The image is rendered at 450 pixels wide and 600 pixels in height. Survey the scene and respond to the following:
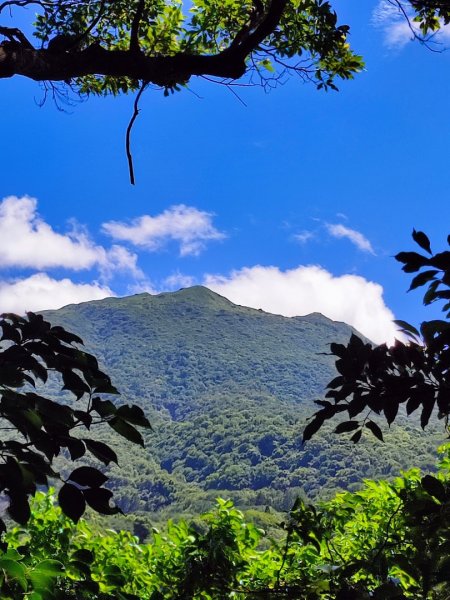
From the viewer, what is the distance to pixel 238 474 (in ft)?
370

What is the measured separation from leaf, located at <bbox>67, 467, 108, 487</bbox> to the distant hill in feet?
258

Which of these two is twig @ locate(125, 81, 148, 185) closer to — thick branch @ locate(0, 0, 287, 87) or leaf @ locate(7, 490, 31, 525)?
thick branch @ locate(0, 0, 287, 87)

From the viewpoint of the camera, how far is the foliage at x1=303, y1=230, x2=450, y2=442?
1.46 meters

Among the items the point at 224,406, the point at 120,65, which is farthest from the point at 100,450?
the point at 224,406

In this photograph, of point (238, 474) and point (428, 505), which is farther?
point (238, 474)

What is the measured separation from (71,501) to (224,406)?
483 feet

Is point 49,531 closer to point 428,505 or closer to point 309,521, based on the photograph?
point 309,521

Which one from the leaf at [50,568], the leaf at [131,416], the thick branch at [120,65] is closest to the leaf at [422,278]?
the leaf at [131,416]

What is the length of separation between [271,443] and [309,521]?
12180 cm

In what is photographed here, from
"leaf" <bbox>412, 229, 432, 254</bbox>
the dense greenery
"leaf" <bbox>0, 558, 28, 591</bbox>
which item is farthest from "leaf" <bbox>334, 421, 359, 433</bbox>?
"leaf" <bbox>0, 558, 28, 591</bbox>

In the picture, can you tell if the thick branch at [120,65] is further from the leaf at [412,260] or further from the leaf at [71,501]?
the leaf at [71,501]

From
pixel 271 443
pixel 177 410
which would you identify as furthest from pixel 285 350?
pixel 271 443

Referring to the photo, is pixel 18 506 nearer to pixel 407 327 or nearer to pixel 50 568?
pixel 50 568

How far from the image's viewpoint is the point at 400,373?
1.54m
